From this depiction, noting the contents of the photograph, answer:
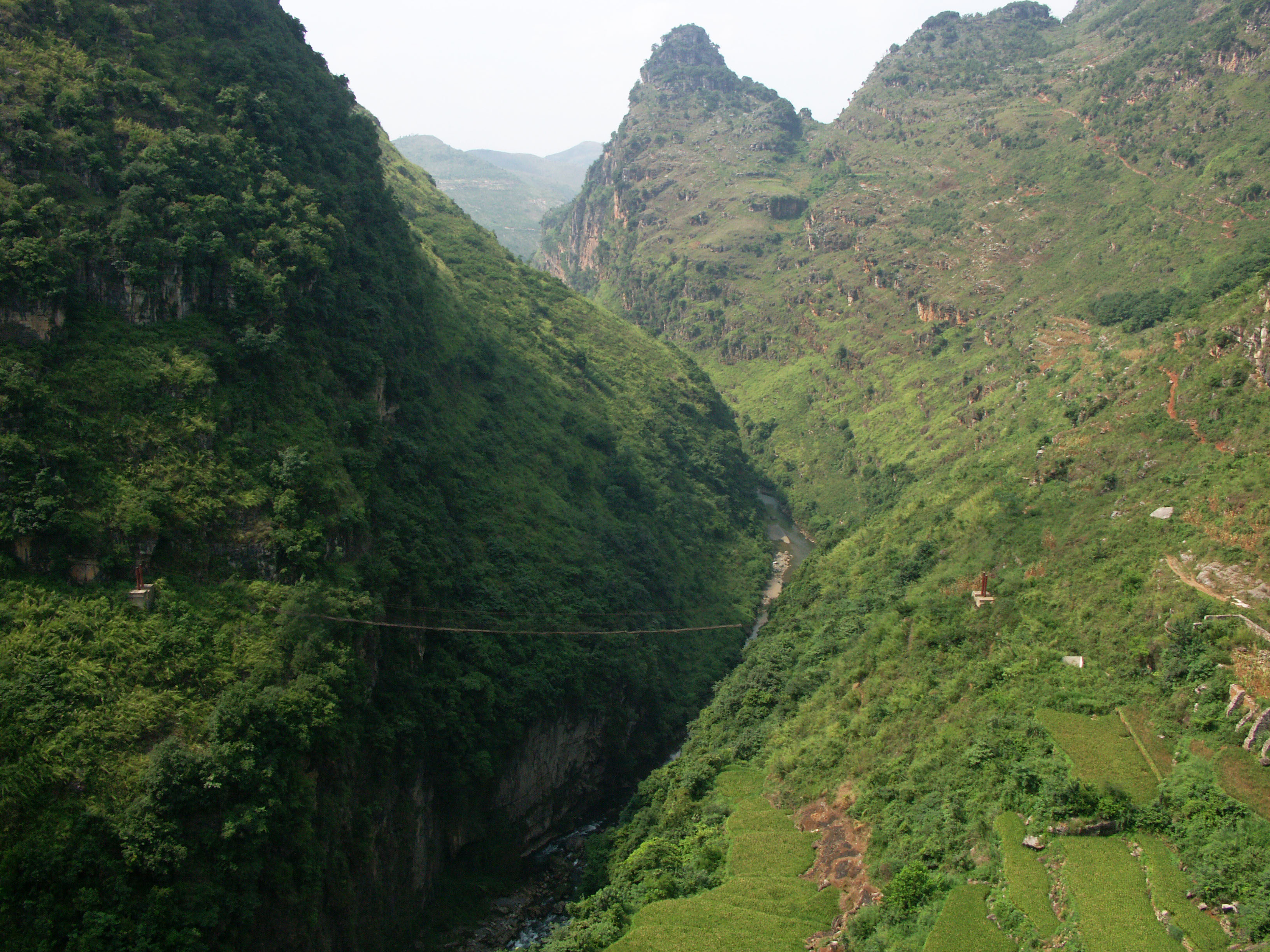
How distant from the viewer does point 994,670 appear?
32562mm

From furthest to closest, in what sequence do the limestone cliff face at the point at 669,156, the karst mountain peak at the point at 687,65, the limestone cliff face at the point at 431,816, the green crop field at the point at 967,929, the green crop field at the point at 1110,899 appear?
1. the karst mountain peak at the point at 687,65
2. the limestone cliff face at the point at 669,156
3. the limestone cliff face at the point at 431,816
4. the green crop field at the point at 967,929
5. the green crop field at the point at 1110,899

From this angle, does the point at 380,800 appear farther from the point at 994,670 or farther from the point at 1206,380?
the point at 1206,380

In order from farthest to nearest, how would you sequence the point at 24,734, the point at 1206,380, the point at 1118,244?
the point at 1118,244, the point at 1206,380, the point at 24,734

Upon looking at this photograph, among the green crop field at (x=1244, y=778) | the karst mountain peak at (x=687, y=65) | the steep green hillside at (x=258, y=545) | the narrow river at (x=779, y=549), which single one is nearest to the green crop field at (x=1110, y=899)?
the green crop field at (x=1244, y=778)

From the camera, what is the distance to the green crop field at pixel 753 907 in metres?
26.8

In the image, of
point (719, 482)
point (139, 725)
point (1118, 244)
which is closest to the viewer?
point (139, 725)

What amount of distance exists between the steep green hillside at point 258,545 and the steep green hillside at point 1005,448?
25.0 feet

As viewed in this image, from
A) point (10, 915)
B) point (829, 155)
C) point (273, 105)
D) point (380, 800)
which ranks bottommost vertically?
point (380, 800)

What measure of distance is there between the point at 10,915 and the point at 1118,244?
268ft

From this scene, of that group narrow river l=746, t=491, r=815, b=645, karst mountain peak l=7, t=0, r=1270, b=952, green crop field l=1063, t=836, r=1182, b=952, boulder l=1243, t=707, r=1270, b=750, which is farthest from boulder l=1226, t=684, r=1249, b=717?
narrow river l=746, t=491, r=815, b=645

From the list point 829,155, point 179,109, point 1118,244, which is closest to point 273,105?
point 179,109

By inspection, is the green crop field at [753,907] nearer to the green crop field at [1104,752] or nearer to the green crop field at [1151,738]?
the green crop field at [1104,752]

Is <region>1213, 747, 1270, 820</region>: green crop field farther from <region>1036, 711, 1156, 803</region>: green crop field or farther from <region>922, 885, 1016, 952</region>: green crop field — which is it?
<region>922, 885, 1016, 952</region>: green crop field

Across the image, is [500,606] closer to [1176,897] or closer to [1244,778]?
[1176,897]
